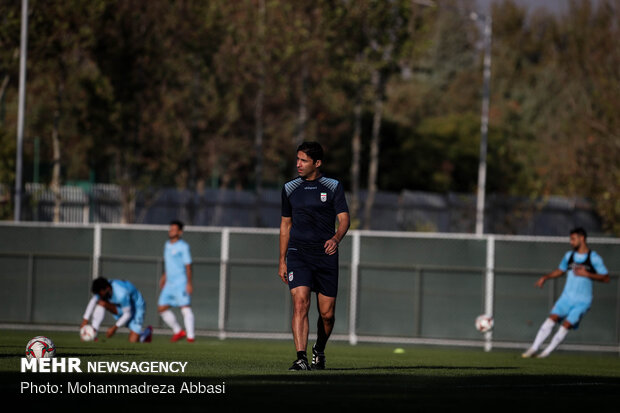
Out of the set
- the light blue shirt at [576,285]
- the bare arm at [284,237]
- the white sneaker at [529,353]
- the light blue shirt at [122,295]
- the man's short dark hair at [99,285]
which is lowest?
the white sneaker at [529,353]

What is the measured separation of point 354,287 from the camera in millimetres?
21594

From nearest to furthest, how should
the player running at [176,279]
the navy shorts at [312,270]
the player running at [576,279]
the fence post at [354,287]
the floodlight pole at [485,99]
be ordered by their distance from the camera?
Result: the navy shorts at [312,270]
the player running at [576,279]
the player running at [176,279]
the fence post at [354,287]
the floodlight pole at [485,99]

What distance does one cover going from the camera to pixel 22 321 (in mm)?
22406

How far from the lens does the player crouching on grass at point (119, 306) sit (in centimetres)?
1709

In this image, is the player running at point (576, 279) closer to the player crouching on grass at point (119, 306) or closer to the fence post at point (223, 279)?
the player crouching on grass at point (119, 306)

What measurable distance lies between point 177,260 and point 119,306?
1529 millimetres

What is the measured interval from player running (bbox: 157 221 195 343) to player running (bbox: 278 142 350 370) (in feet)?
25.8

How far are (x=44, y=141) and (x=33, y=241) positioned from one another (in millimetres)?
28250

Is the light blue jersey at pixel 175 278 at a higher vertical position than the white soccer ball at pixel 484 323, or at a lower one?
higher

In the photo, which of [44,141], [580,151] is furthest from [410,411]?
[44,141]

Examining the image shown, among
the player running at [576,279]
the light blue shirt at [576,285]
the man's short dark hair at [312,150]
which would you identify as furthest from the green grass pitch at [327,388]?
the light blue shirt at [576,285]

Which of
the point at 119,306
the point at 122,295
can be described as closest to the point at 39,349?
the point at 122,295

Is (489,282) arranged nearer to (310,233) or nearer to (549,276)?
(549,276)

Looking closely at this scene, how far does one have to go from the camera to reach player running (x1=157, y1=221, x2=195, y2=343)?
60.7ft
